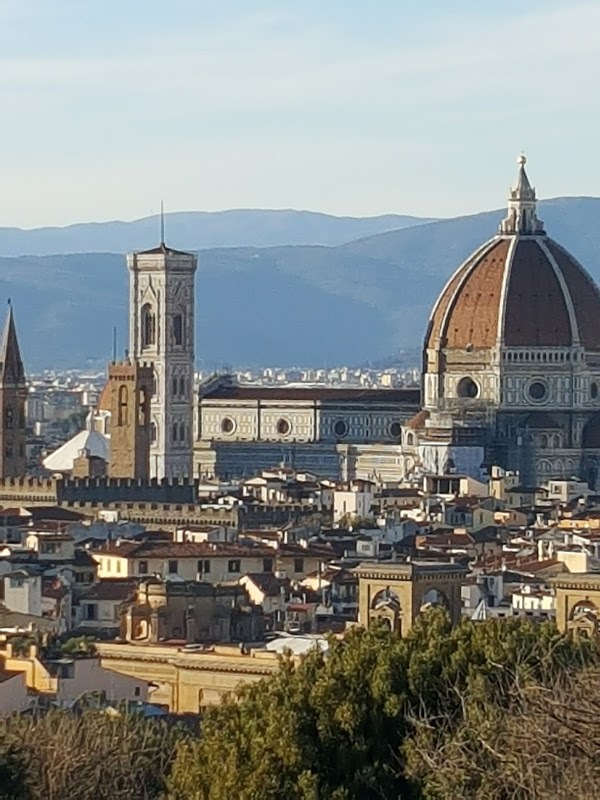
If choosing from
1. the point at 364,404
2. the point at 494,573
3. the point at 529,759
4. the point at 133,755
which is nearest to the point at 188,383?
the point at 364,404

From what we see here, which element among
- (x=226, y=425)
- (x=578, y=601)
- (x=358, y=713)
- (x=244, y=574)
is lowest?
(x=358, y=713)

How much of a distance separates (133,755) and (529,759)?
9.54 metres

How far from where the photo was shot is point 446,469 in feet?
408

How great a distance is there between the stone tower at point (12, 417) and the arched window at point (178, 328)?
28.4 meters

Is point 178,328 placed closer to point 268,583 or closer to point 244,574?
point 244,574

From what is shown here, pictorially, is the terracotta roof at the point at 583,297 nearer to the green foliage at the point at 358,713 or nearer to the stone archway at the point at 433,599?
the stone archway at the point at 433,599

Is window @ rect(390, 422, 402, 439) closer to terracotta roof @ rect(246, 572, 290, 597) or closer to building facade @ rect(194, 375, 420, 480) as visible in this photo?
building facade @ rect(194, 375, 420, 480)

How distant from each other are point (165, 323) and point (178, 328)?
86cm

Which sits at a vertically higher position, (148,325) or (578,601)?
(148,325)

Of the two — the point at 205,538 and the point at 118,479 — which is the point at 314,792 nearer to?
the point at 205,538

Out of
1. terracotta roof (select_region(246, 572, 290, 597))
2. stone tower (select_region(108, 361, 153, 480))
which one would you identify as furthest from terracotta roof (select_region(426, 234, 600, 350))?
terracotta roof (select_region(246, 572, 290, 597))

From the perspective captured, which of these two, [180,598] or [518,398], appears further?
[518,398]

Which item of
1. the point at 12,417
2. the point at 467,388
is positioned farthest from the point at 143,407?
the point at 467,388

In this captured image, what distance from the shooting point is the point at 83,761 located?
111ft
